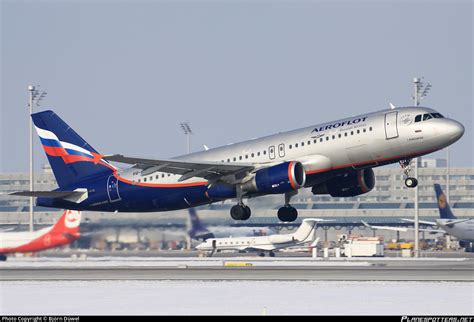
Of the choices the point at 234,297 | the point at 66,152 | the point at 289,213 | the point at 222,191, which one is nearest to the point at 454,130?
the point at 289,213

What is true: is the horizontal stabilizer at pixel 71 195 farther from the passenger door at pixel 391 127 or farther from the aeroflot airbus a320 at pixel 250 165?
the passenger door at pixel 391 127

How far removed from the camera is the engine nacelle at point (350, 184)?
190 feet

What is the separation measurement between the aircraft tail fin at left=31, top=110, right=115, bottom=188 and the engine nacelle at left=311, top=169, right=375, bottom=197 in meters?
14.1

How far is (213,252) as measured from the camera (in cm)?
9600

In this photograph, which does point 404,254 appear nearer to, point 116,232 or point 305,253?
point 305,253

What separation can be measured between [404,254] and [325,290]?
51572 mm

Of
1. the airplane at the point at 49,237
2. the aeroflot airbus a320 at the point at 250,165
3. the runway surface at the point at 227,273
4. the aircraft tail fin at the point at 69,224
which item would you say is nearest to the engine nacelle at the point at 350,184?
the aeroflot airbus a320 at the point at 250,165

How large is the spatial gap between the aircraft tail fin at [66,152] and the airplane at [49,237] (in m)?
6.19

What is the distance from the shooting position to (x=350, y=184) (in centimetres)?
5803

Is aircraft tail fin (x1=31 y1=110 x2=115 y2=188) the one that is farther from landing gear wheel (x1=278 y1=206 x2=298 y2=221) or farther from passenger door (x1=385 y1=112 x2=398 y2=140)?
passenger door (x1=385 y1=112 x2=398 y2=140)

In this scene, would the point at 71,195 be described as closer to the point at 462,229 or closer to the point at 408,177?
the point at 408,177

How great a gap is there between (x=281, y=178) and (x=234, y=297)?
13327 millimetres

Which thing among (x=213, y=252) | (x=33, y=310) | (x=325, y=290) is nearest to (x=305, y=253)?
(x=213, y=252)

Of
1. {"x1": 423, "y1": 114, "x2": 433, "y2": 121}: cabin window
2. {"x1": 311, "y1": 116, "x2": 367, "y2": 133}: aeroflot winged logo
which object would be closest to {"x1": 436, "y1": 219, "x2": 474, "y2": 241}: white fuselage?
{"x1": 311, "y1": 116, "x2": 367, "y2": 133}: aeroflot winged logo
